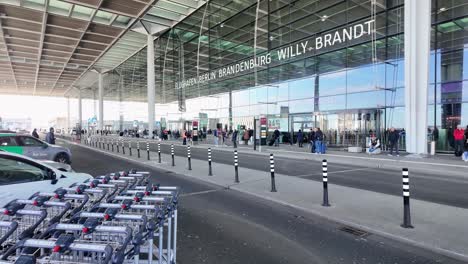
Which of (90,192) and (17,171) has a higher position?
(17,171)

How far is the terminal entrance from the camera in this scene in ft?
69.9

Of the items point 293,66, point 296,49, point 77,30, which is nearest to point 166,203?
point 296,49

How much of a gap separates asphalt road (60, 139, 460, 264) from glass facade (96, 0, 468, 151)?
1735 cm

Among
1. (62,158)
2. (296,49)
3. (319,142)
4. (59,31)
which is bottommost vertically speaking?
(62,158)

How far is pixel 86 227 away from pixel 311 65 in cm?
2649

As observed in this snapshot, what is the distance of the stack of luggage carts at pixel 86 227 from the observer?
7.00 feet

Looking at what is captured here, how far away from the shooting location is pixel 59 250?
2.07 m

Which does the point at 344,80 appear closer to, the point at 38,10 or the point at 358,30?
the point at 358,30

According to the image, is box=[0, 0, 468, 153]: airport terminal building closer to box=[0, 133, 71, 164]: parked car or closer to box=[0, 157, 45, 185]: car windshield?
box=[0, 157, 45, 185]: car windshield

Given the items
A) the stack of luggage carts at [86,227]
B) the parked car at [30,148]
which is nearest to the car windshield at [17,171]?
the stack of luggage carts at [86,227]

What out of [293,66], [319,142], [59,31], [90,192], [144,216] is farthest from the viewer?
[59,31]

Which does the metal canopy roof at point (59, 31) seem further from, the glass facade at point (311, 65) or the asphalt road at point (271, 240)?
the asphalt road at point (271, 240)

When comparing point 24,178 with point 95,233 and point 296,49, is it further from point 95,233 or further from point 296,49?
point 296,49

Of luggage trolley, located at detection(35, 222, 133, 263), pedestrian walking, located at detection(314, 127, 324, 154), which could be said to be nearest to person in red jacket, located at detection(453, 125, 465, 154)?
pedestrian walking, located at detection(314, 127, 324, 154)
